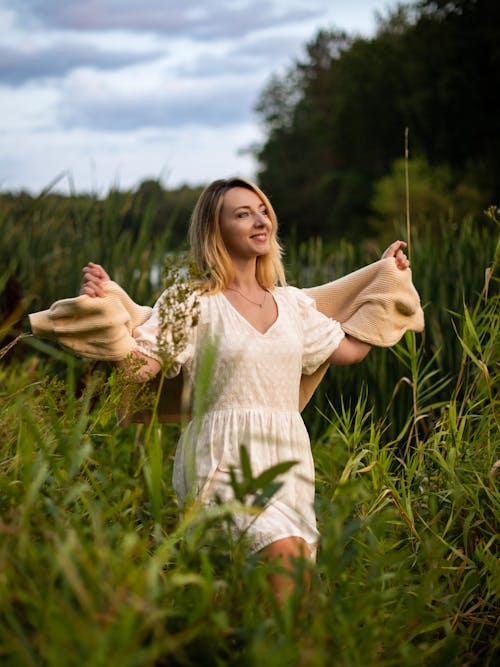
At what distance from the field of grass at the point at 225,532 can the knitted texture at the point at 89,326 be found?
9cm

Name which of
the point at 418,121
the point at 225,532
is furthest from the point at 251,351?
the point at 418,121

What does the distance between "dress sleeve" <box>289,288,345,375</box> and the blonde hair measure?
0.15m

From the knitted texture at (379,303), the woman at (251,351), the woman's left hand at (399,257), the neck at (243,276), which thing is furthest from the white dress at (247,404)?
the woman's left hand at (399,257)

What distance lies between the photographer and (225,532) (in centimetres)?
254

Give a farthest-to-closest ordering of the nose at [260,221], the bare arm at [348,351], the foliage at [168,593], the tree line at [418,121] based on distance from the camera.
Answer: the tree line at [418,121] < the bare arm at [348,351] < the nose at [260,221] < the foliage at [168,593]

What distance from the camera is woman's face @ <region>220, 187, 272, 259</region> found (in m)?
2.94

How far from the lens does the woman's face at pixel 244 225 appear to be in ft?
9.64

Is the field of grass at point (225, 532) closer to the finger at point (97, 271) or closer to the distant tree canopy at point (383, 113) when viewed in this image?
the finger at point (97, 271)

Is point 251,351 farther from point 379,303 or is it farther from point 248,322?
point 379,303

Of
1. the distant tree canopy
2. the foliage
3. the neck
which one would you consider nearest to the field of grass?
the foliage

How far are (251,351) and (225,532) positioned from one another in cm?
56

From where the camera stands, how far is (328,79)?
42656mm

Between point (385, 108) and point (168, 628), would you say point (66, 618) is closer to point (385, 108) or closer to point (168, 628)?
point (168, 628)

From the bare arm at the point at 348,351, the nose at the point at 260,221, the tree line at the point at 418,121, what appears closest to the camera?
the nose at the point at 260,221
